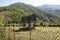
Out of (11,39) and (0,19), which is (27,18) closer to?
(0,19)

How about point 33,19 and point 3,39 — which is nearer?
point 3,39

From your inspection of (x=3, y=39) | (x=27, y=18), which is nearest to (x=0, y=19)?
(x=27, y=18)

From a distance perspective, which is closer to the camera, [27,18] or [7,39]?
[7,39]

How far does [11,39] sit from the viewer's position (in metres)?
18.0

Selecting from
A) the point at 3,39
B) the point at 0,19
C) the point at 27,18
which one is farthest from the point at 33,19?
the point at 3,39

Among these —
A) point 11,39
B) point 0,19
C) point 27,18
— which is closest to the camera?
point 11,39

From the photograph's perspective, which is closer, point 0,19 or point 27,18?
point 27,18

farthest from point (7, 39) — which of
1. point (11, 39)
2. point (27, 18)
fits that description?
point (27, 18)

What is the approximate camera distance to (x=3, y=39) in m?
18.2

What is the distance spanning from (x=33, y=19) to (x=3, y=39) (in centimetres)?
2660

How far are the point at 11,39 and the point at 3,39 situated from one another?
0.60m

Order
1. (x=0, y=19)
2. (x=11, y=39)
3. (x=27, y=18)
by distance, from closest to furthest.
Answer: (x=11, y=39) → (x=27, y=18) → (x=0, y=19)

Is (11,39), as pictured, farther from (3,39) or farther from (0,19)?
(0,19)

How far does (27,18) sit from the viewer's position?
44250 millimetres
